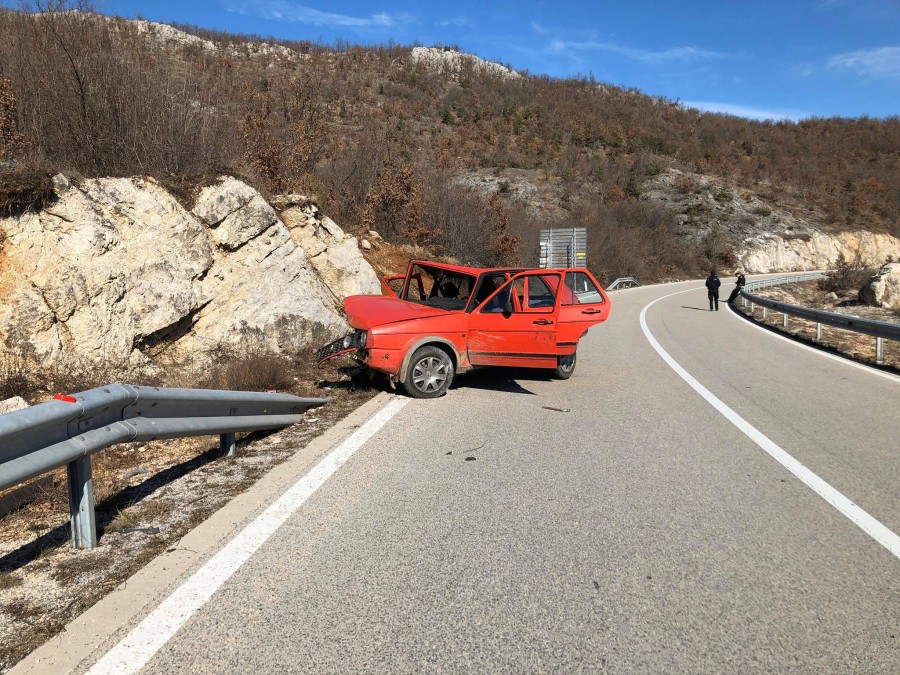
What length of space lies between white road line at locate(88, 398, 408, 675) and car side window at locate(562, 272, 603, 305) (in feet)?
16.1

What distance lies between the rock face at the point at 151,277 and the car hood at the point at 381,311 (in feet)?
8.17

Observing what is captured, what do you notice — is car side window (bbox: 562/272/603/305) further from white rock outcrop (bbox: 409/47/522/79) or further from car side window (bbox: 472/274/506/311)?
white rock outcrop (bbox: 409/47/522/79)

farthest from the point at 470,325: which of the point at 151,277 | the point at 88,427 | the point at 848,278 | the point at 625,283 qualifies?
the point at 625,283

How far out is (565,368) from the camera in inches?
387

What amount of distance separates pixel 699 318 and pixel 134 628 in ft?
71.7

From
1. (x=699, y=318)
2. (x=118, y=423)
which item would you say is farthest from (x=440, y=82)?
(x=118, y=423)

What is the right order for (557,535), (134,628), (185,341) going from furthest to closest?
(185,341) → (557,535) → (134,628)

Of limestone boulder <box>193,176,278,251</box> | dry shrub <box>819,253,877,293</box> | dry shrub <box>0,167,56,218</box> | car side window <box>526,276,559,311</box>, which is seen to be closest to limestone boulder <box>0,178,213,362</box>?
dry shrub <box>0,167,56,218</box>

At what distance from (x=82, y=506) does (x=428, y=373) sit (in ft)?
16.0

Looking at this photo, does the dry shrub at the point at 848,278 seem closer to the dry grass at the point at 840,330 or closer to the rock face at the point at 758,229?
the dry grass at the point at 840,330

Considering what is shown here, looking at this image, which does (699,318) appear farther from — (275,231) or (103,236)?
(103,236)

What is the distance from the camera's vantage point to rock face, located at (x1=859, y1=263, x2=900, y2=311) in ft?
80.4

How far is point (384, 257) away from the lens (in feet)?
64.1

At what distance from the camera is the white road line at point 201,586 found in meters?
2.70
